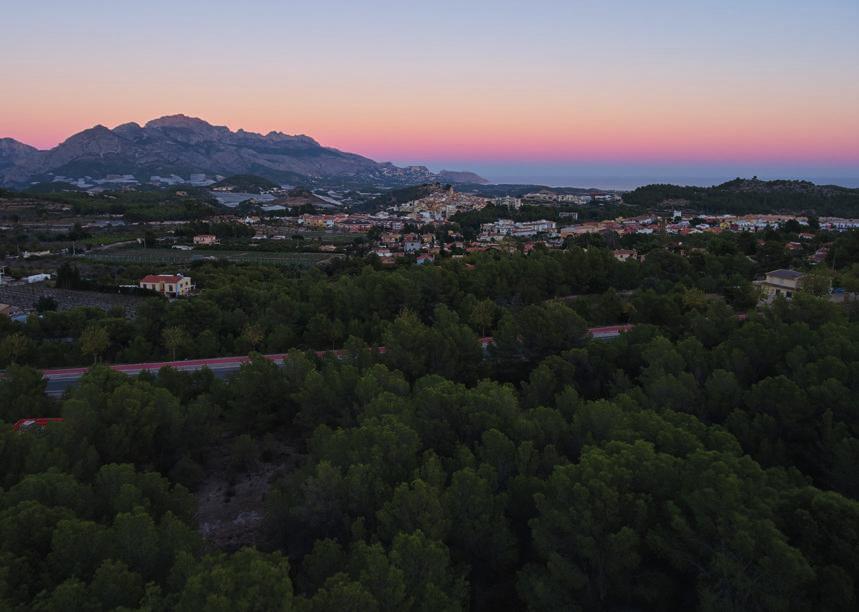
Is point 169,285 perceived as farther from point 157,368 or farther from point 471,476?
point 471,476

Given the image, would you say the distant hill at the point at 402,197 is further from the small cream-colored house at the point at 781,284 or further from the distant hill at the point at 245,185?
the small cream-colored house at the point at 781,284

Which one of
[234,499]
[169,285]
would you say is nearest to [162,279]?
[169,285]

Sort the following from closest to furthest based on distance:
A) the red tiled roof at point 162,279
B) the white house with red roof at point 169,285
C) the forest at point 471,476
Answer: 1. the forest at point 471,476
2. the white house with red roof at point 169,285
3. the red tiled roof at point 162,279

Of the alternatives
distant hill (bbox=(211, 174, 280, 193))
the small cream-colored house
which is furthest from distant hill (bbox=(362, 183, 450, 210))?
the small cream-colored house

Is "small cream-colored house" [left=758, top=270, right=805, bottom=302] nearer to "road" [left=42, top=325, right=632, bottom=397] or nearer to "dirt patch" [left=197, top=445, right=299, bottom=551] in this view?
"road" [left=42, top=325, right=632, bottom=397]

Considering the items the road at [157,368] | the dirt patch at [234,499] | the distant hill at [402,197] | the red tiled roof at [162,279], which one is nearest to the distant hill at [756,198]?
the distant hill at [402,197]

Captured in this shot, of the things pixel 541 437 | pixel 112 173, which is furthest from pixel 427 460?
pixel 112 173
